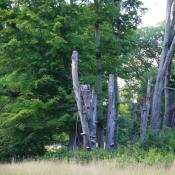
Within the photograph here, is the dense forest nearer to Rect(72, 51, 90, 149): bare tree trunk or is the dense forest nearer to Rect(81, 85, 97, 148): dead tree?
Rect(81, 85, 97, 148): dead tree

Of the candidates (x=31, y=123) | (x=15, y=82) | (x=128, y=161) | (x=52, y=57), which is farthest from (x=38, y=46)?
(x=128, y=161)

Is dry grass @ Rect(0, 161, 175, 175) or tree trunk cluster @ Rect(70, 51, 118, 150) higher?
tree trunk cluster @ Rect(70, 51, 118, 150)

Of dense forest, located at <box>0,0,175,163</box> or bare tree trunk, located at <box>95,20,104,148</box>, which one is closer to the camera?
dense forest, located at <box>0,0,175,163</box>

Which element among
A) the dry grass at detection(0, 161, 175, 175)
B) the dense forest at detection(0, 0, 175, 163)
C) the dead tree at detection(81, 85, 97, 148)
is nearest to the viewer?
the dry grass at detection(0, 161, 175, 175)

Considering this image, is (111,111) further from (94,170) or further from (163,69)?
(94,170)

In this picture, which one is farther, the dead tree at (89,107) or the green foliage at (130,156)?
the dead tree at (89,107)

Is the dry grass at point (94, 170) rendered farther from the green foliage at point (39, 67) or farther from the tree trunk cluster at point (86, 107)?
the green foliage at point (39, 67)

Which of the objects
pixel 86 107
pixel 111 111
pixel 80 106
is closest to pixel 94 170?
pixel 80 106

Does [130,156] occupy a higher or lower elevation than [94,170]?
higher

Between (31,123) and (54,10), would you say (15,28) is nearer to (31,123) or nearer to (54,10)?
(54,10)

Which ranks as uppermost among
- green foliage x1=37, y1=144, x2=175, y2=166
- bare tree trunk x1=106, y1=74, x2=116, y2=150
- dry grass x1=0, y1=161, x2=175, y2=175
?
bare tree trunk x1=106, y1=74, x2=116, y2=150

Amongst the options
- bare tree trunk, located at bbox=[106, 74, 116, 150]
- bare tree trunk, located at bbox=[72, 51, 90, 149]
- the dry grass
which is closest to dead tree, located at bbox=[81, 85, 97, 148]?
bare tree trunk, located at bbox=[72, 51, 90, 149]

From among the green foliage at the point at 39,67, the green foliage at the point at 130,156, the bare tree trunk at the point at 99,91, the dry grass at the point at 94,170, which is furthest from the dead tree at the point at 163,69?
the dry grass at the point at 94,170

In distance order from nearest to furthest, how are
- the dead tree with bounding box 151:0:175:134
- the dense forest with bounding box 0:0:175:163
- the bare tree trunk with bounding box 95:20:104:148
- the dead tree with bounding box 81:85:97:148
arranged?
the dead tree with bounding box 81:85:97:148 → the dense forest with bounding box 0:0:175:163 → the dead tree with bounding box 151:0:175:134 → the bare tree trunk with bounding box 95:20:104:148
